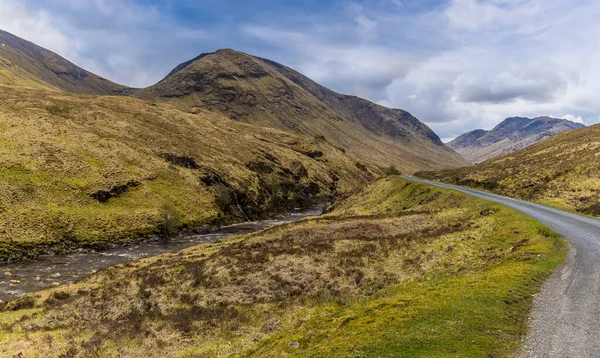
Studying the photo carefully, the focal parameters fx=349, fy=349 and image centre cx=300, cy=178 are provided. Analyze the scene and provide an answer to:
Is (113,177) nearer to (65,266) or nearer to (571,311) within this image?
(65,266)

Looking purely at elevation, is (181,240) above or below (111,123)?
below

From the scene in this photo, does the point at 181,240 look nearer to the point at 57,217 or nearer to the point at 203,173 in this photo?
the point at 57,217

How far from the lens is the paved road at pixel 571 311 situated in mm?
11367

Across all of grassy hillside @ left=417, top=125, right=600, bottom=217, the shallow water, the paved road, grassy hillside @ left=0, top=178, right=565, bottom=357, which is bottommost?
the shallow water

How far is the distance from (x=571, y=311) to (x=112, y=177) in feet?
263

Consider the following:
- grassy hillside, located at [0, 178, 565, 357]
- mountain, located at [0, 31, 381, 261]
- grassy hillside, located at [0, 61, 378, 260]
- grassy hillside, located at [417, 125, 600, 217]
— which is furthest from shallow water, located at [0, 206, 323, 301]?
grassy hillside, located at [417, 125, 600, 217]

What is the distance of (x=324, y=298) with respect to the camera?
24.0 meters

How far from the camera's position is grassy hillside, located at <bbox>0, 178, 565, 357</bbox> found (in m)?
13.8

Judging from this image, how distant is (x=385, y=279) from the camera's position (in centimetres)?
2591

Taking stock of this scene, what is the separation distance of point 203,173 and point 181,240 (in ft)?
108

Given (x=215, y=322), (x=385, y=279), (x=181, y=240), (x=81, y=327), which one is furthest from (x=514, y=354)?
(x=181, y=240)

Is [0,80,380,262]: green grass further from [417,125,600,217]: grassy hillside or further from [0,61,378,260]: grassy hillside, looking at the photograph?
[417,125,600,217]: grassy hillside

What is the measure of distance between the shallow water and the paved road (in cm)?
4253

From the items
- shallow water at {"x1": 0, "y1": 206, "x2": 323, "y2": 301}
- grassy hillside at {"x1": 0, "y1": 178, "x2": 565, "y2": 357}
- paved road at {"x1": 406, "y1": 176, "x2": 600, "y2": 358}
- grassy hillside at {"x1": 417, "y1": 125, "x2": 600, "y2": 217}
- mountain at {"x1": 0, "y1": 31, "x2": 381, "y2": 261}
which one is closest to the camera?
paved road at {"x1": 406, "y1": 176, "x2": 600, "y2": 358}
